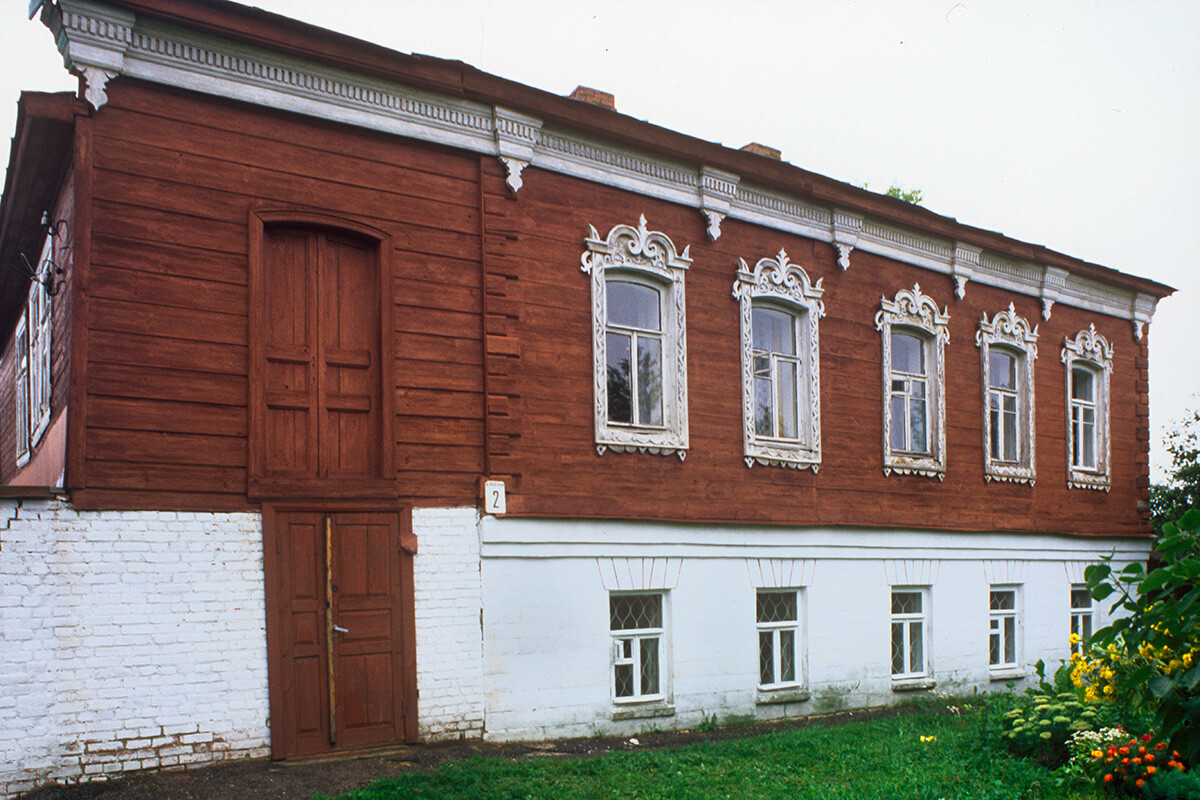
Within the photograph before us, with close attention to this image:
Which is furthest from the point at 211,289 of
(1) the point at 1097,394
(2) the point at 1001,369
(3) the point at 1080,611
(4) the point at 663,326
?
(1) the point at 1097,394

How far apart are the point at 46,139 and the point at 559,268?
490 centimetres

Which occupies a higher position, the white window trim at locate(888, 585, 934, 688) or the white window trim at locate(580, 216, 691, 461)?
the white window trim at locate(580, 216, 691, 461)

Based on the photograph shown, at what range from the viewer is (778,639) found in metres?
12.7

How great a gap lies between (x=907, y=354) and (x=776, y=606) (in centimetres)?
464

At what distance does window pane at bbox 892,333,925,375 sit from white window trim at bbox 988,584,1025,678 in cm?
358

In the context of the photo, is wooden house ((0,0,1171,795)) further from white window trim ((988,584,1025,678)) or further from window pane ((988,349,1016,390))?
window pane ((988,349,1016,390))

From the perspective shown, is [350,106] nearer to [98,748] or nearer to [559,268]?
[559,268]

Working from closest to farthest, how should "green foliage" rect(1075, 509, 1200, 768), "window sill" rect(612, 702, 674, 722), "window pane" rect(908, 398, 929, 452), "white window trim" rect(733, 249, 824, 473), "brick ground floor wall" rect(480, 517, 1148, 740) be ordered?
"green foliage" rect(1075, 509, 1200, 768)
"brick ground floor wall" rect(480, 517, 1148, 740)
"window sill" rect(612, 702, 674, 722)
"white window trim" rect(733, 249, 824, 473)
"window pane" rect(908, 398, 929, 452)

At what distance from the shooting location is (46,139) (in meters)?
8.88

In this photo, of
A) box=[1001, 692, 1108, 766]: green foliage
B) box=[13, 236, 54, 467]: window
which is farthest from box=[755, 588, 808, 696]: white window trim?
box=[13, 236, 54, 467]: window

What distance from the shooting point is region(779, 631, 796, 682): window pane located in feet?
41.7

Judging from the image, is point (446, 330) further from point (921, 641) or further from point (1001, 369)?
point (1001, 369)

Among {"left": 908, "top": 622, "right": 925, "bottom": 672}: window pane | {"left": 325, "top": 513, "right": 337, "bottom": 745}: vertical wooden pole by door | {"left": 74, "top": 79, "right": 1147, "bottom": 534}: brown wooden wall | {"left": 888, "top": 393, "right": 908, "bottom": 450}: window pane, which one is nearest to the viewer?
{"left": 74, "top": 79, "right": 1147, "bottom": 534}: brown wooden wall

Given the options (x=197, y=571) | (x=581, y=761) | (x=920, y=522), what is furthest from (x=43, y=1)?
(x=920, y=522)
